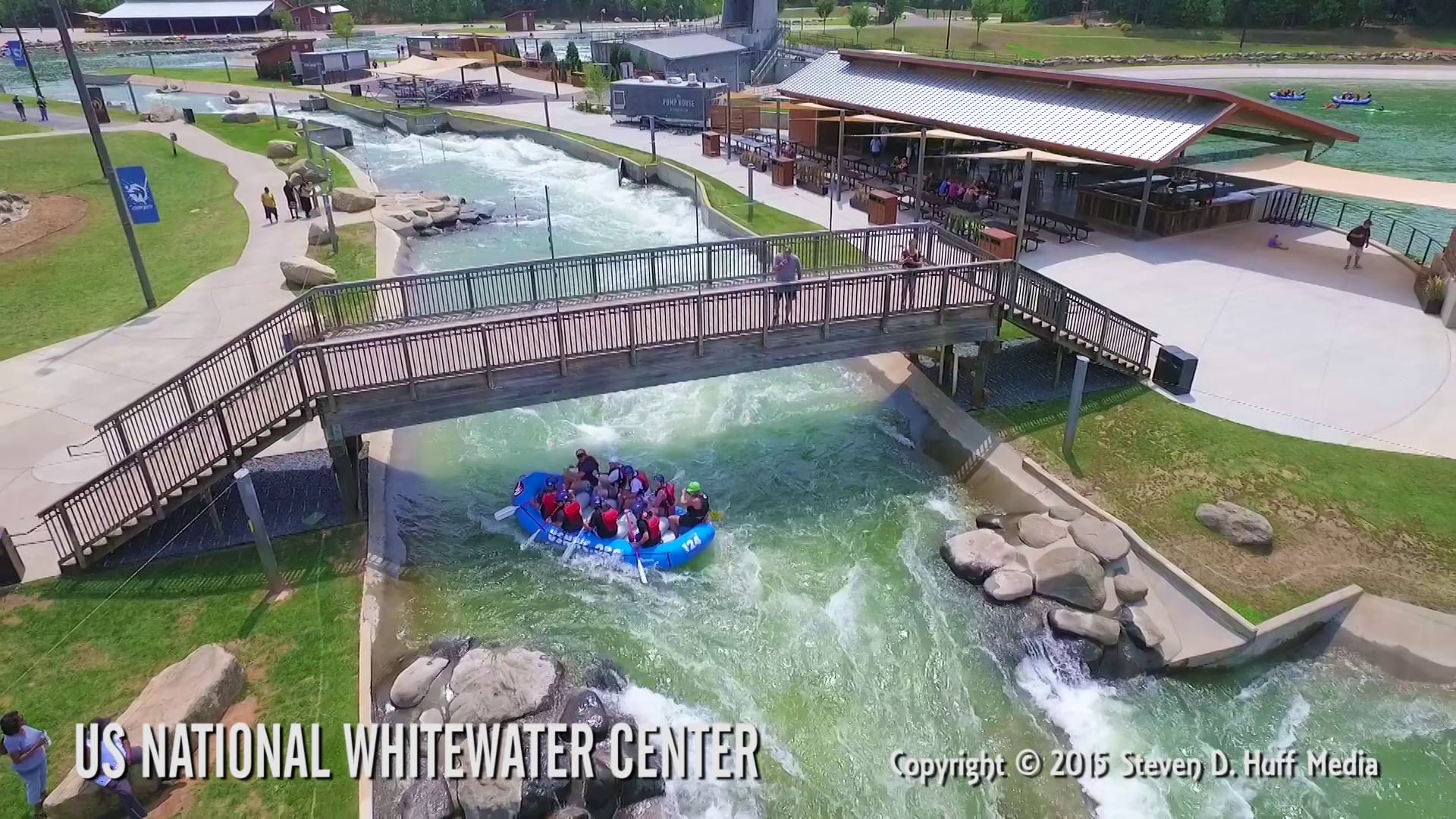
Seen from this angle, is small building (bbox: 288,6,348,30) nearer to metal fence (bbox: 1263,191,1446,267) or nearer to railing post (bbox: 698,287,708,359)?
metal fence (bbox: 1263,191,1446,267)

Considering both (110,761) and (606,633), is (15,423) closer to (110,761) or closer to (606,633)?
(110,761)

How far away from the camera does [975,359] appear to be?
65.4 ft

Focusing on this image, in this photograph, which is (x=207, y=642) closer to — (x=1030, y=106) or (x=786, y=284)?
(x=786, y=284)

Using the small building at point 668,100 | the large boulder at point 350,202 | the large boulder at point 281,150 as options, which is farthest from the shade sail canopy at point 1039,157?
the large boulder at point 281,150

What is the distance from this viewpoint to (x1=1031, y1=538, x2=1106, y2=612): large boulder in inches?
567

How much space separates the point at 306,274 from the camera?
26.0 m

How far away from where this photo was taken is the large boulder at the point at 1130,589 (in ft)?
47.5

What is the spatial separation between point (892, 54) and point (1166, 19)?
9814 centimetres

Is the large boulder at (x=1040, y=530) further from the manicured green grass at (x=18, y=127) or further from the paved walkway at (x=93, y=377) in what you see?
the manicured green grass at (x=18, y=127)

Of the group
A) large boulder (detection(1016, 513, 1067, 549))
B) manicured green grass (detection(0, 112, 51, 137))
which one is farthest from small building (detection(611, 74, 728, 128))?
large boulder (detection(1016, 513, 1067, 549))

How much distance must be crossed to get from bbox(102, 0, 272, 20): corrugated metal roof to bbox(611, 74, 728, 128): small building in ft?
352

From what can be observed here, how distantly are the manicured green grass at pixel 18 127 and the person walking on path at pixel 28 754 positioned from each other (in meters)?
55.1

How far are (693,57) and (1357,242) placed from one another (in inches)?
1859

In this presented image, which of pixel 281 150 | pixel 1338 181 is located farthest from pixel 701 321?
pixel 281 150
